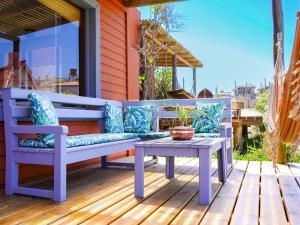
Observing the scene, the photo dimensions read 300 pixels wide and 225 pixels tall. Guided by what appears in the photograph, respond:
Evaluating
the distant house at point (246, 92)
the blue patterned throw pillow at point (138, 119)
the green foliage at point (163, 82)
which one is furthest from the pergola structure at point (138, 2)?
the distant house at point (246, 92)

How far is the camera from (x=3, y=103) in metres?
2.80

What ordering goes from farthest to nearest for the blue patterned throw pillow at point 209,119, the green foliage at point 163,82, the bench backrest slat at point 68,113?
the green foliage at point 163,82
the blue patterned throw pillow at point 209,119
the bench backrest slat at point 68,113

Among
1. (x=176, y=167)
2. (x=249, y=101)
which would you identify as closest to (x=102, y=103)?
(x=176, y=167)

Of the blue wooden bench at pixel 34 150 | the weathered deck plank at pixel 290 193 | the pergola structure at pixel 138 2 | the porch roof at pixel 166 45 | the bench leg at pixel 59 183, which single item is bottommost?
the weathered deck plank at pixel 290 193

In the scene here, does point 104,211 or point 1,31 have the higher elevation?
point 1,31

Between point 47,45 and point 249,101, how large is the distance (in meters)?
8.59

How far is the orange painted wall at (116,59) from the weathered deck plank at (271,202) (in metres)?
2.20

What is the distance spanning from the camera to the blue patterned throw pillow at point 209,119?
404 cm

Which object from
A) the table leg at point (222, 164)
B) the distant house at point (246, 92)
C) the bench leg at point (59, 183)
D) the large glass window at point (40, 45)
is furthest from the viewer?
the distant house at point (246, 92)

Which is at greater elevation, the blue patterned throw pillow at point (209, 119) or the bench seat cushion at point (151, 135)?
the blue patterned throw pillow at point (209, 119)

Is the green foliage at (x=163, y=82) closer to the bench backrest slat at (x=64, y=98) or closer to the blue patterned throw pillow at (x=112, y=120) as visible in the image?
the bench backrest slat at (x=64, y=98)

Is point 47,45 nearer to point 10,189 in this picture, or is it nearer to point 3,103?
point 3,103

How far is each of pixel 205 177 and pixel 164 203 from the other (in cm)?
36

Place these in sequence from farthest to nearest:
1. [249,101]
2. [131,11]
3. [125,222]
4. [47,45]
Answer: [249,101]
[131,11]
[47,45]
[125,222]
